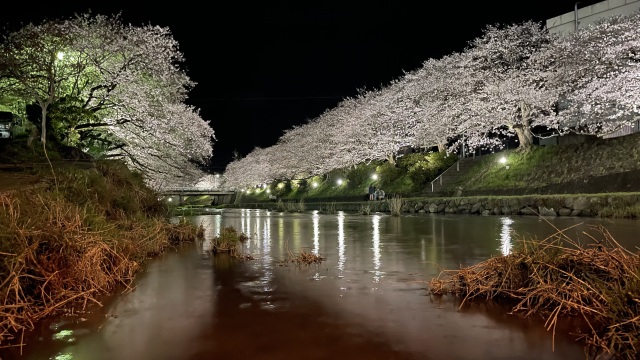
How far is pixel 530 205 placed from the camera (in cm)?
2258

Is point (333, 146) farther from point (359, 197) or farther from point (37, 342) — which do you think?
point (37, 342)

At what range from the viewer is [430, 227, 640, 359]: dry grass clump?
354 centimetres

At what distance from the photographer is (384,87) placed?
4703 centimetres

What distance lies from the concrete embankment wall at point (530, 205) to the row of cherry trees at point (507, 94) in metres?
7.14

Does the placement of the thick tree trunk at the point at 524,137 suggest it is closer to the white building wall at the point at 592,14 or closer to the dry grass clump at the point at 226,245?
the white building wall at the point at 592,14

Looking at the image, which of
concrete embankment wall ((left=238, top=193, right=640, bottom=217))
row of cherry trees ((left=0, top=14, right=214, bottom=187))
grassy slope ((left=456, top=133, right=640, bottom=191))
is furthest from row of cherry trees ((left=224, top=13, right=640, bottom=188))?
row of cherry trees ((left=0, top=14, right=214, bottom=187))

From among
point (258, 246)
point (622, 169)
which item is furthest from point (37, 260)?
point (622, 169)

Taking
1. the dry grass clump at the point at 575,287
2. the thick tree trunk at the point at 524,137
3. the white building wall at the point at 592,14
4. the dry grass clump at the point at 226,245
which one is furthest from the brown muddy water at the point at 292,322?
the white building wall at the point at 592,14

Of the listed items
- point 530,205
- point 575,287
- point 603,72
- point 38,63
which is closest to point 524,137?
point 603,72

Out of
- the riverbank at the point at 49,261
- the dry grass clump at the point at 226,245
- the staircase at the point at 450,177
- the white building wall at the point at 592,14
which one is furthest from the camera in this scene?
the staircase at the point at 450,177

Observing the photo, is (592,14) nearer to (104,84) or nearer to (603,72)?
(603,72)

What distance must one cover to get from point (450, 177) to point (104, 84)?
26.4 metres

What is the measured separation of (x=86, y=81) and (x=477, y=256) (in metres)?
18.8

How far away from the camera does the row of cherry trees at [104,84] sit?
709 inches
